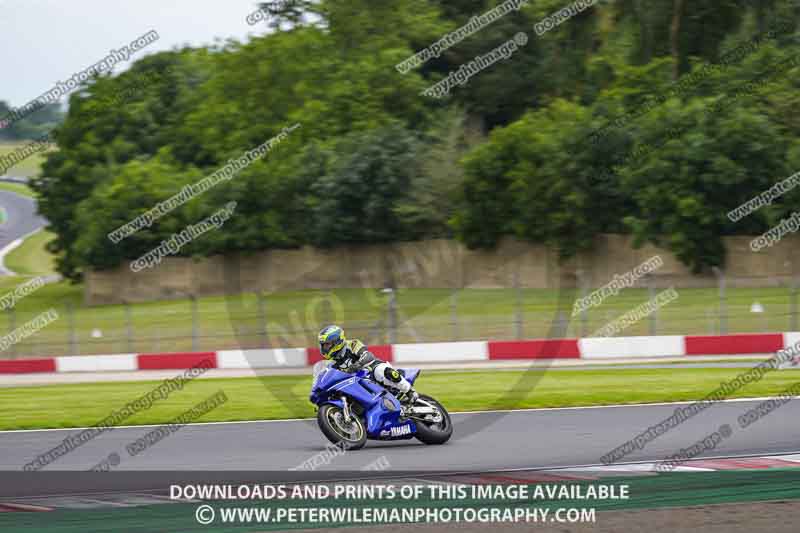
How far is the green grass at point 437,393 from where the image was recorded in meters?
16.7

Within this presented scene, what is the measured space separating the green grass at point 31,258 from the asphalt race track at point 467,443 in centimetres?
5480

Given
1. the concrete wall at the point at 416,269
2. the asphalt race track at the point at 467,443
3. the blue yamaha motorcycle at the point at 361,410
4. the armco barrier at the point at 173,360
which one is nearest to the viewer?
the asphalt race track at the point at 467,443

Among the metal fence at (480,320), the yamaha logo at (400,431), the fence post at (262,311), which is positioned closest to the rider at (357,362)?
the yamaha logo at (400,431)

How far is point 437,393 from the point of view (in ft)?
62.2

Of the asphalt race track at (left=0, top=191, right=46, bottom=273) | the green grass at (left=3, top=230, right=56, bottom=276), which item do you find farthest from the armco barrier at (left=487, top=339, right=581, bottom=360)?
the asphalt race track at (left=0, top=191, right=46, bottom=273)

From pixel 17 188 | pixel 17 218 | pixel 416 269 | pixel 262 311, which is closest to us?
pixel 262 311

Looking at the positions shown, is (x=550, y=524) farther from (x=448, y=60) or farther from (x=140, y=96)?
(x=140, y=96)

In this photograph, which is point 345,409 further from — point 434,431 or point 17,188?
point 17,188

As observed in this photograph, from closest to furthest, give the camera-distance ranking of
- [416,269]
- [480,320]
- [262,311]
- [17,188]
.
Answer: [262,311] < [480,320] < [416,269] < [17,188]

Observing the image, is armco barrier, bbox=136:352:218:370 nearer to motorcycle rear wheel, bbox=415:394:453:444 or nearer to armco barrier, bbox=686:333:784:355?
armco barrier, bbox=686:333:784:355

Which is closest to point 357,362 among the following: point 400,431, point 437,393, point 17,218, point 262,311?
point 400,431

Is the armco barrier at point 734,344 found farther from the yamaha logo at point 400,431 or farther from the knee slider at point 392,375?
the knee slider at point 392,375

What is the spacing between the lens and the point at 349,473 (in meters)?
10.8

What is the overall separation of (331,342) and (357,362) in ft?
1.40
